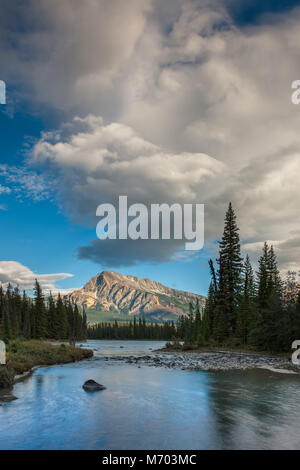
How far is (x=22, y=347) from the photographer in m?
39.1

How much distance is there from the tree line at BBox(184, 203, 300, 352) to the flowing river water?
1817cm

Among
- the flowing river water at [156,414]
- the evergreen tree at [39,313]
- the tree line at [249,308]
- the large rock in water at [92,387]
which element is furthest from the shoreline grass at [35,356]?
the evergreen tree at [39,313]

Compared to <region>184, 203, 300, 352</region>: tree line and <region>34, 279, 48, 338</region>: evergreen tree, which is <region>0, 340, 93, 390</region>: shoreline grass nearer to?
<region>184, 203, 300, 352</region>: tree line

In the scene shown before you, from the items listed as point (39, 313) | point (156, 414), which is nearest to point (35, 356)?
point (156, 414)

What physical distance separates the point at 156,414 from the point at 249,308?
4337 centimetres

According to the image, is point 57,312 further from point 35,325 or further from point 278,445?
point 278,445

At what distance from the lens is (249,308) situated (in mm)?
Result: 54781

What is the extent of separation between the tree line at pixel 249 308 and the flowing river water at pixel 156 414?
18.2 metres

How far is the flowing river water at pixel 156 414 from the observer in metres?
11.1

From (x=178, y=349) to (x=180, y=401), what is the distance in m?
38.3

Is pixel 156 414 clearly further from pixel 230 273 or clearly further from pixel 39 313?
pixel 39 313

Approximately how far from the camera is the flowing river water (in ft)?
36.5

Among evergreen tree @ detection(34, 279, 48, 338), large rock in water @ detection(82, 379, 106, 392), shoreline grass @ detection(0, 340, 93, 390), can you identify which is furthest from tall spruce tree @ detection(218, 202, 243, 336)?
evergreen tree @ detection(34, 279, 48, 338)
